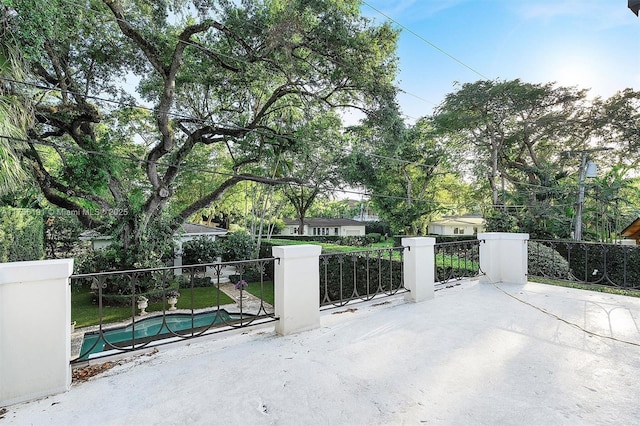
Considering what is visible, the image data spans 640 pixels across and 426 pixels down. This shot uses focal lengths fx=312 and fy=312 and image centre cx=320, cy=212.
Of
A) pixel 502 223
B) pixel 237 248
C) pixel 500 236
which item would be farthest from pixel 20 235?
pixel 502 223

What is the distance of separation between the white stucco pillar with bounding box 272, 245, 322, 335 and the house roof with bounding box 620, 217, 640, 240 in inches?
602

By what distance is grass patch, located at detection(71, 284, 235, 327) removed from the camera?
30.0 feet

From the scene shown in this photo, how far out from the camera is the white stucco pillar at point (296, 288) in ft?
11.3

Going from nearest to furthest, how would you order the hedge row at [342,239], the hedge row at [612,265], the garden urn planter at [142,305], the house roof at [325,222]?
the garden urn planter at [142,305], the hedge row at [612,265], the hedge row at [342,239], the house roof at [325,222]

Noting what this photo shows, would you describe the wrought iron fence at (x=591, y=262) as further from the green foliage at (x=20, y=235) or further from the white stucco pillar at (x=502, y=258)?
the green foliage at (x=20, y=235)

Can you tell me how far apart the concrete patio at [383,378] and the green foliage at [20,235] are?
355 inches

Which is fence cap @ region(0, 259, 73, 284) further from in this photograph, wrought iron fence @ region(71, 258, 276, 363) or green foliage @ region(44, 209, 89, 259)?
green foliage @ region(44, 209, 89, 259)

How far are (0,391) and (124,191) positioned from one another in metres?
9.41

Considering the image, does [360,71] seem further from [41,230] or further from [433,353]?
[41,230]

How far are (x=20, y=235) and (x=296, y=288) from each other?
34.5 ft

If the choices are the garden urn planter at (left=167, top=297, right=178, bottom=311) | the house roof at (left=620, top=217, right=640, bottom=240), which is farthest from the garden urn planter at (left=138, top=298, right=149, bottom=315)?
the house roof at (left=620, top=217, right=640, bottom=240)

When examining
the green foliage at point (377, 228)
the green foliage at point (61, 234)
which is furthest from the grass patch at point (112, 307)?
the green foliage at point (377, 228)

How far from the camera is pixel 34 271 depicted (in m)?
2.18

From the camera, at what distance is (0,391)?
2100mm
